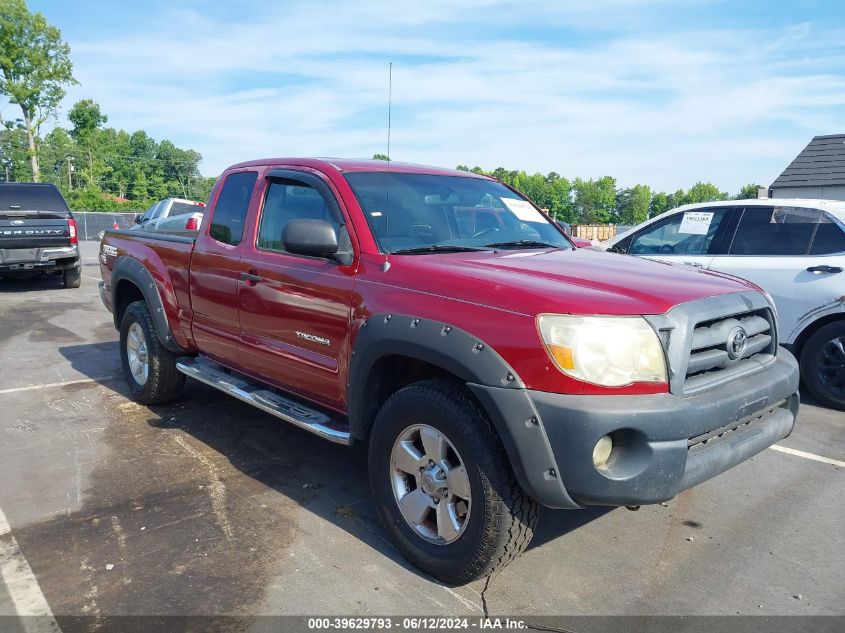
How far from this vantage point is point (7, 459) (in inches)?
173

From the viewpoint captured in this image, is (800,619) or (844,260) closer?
(800,619)

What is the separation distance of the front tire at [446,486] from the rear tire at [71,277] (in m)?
11.7

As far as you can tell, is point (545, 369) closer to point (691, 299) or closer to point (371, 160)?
point (691, 299)

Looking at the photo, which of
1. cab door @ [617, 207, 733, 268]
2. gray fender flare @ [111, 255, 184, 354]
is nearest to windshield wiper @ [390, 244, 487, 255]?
gray fender flare @ [111, 255, 184, 354]

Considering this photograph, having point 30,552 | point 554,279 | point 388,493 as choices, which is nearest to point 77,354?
point 30,552

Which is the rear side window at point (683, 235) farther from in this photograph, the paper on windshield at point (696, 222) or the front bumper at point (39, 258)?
the front bumper at point (39, 258)

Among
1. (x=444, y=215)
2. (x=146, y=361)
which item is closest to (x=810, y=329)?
(x=444, y=215)

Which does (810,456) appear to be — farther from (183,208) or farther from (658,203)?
(658,203)

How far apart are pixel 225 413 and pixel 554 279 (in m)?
3.45

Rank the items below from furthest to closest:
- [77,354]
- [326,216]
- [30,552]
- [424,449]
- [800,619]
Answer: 1. [77,354]
2. [326,216]
3. [30,552]
4. [424,449]
5. [800,619]

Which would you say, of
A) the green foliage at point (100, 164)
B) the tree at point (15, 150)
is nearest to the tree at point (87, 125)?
the green foliage at point (100, 164)

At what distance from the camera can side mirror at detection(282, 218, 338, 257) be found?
337 centimetres

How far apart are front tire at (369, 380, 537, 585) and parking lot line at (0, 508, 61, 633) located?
1.46 meters

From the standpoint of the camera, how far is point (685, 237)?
6.64m
